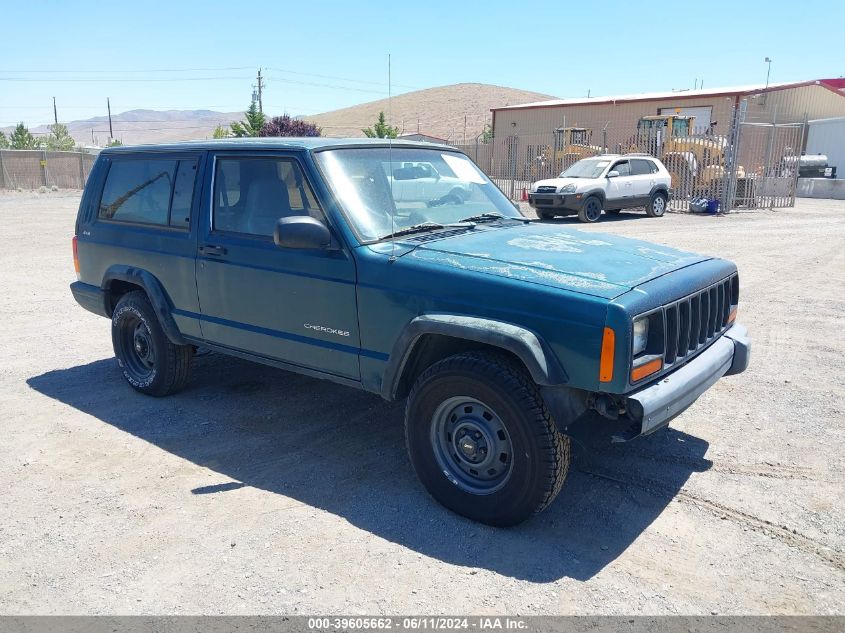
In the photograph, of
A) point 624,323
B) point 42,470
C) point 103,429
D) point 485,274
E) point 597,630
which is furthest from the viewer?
point 103,429

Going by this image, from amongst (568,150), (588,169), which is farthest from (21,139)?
(588,169)

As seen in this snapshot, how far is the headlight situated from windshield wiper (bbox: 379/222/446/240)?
147 centimetres

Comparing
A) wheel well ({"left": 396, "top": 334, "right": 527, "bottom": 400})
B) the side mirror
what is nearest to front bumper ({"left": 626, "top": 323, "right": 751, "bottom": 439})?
wheel well ({"left": 396, "top": 334, "right": 527, "bottom": 400})

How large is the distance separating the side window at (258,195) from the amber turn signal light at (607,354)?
1.86 m

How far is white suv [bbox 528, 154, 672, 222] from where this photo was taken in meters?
18.5

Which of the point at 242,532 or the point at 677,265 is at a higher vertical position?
the point at 677,265

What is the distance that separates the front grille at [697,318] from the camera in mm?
3613

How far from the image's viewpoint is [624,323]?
10.4ft

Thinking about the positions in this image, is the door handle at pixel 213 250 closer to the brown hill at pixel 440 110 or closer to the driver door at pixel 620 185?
the driver door at pixel 620 185

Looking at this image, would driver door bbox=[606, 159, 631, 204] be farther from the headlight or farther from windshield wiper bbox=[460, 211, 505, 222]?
the headlight

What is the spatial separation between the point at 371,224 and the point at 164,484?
6.44 ft

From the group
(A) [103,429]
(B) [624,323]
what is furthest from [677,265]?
(A) [103,429]

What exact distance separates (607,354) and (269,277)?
87.7 inches

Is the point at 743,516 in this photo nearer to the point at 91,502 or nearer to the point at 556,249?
the point at 556,249
